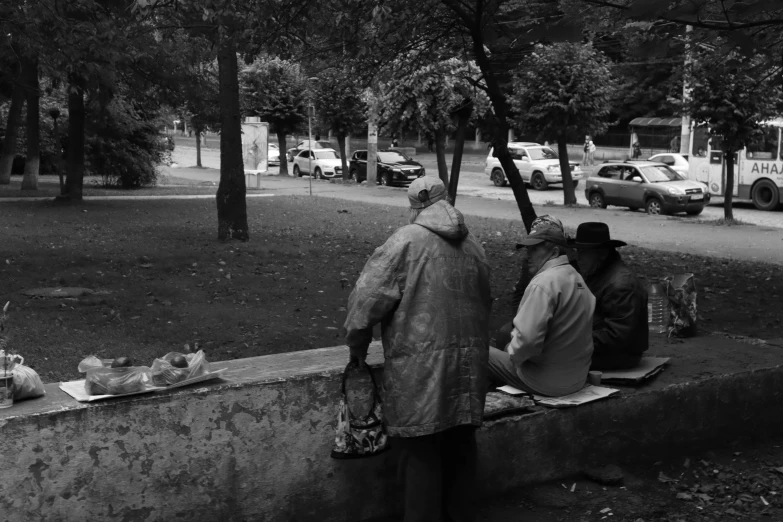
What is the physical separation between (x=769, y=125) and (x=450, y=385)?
76.8ft

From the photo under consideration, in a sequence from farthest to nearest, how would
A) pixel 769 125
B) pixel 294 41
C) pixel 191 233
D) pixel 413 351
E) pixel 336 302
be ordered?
pixel 769 125 < pixel 191 233 < pixel 294 41 < pixel 336 302 < pixel 413 351

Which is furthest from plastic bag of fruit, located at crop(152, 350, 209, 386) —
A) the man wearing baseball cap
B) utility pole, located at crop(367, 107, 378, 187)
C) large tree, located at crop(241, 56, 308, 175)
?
large tree, located at crop(241, 56, 308, 175)

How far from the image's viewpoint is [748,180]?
26.7 m

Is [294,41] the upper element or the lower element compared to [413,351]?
upper

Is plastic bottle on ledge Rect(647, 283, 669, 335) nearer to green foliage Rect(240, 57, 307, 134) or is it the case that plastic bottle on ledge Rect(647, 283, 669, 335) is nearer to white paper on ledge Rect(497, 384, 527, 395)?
white paper on ledge Rect(497, 384, 527, 395)

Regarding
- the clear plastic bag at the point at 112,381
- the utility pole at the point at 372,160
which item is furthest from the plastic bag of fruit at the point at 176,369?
the utility pole at the point at 372,160

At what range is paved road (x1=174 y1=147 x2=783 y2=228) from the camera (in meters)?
24.9

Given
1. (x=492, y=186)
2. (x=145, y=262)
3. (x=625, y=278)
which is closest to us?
(x=625, y=278)

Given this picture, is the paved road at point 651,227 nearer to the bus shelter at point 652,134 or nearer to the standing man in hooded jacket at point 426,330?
the standing man in hooded jacket at point 426,330

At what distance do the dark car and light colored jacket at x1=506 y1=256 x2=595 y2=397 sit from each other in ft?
103

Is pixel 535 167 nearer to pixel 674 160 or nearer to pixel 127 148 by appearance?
pixel 674 160

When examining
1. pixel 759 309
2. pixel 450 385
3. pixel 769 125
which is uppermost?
pixel 769 125

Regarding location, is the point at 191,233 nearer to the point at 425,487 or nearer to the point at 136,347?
the point at 136,347

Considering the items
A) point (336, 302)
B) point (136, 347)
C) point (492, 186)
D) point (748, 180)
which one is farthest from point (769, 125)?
point (136, 347)
